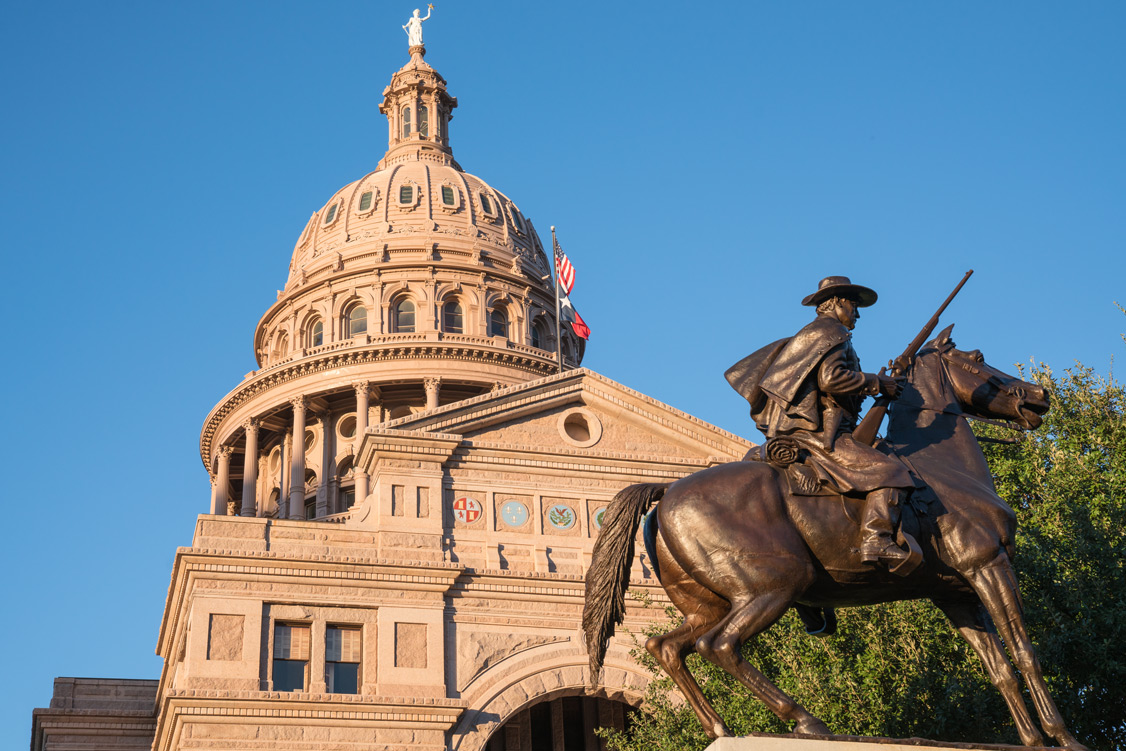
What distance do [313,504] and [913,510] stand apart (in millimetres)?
51759

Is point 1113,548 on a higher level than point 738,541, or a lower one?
higher

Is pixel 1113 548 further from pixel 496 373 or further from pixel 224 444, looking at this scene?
pixel 224 444

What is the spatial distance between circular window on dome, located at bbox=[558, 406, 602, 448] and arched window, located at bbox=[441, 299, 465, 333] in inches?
897

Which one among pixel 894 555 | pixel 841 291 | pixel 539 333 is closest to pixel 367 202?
pixel 539 333

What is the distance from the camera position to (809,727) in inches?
420

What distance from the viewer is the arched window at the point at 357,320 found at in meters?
63.8

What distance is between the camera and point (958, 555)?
37.2 ft

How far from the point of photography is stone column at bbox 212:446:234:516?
63188mm

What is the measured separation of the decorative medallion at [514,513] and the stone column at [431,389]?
19.8 metres

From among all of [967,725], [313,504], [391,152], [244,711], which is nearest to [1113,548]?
[967,725]

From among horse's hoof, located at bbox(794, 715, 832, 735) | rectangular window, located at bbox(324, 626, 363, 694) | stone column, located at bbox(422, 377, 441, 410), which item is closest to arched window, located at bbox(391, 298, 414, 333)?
stone column, located at bbox(422, 377, 441, 410)

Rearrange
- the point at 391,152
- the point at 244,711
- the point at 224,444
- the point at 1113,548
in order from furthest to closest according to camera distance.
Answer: the point at 391,152
the point at 224,444
the point at 244,711
the point at 1113,548

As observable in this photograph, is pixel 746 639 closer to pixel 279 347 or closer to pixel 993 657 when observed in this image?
pixel 993 657

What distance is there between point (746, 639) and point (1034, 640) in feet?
37.8
